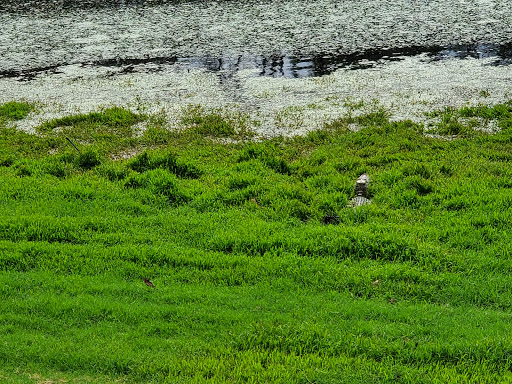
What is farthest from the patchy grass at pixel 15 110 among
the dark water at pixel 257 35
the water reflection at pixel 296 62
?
the dark water at pixel 257 35

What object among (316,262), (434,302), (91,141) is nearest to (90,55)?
(91,141)

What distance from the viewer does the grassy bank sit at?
12.7ft

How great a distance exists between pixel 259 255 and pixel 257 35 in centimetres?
905

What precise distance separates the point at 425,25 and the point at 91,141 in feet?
28.0

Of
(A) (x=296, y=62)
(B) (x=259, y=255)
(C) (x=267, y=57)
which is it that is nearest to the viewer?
(B) (x=259, y=255)

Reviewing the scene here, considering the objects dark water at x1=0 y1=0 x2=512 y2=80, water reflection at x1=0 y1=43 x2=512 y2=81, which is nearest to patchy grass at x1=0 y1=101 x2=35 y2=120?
water reflection at x1=0 y1=43 x2=512 y2=81

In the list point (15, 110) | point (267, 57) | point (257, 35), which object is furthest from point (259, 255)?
point (257, 35)

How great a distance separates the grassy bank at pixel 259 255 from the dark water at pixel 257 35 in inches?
140

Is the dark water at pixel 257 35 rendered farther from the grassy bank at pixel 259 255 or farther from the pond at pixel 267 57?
the grassy bank at pixel 259 255

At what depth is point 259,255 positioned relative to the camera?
531cm

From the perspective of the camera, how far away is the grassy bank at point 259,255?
12.7 ft

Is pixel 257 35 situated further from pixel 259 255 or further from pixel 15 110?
pixel 259 255

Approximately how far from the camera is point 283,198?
20.7 ft

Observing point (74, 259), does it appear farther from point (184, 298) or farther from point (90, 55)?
point (90, 55)
